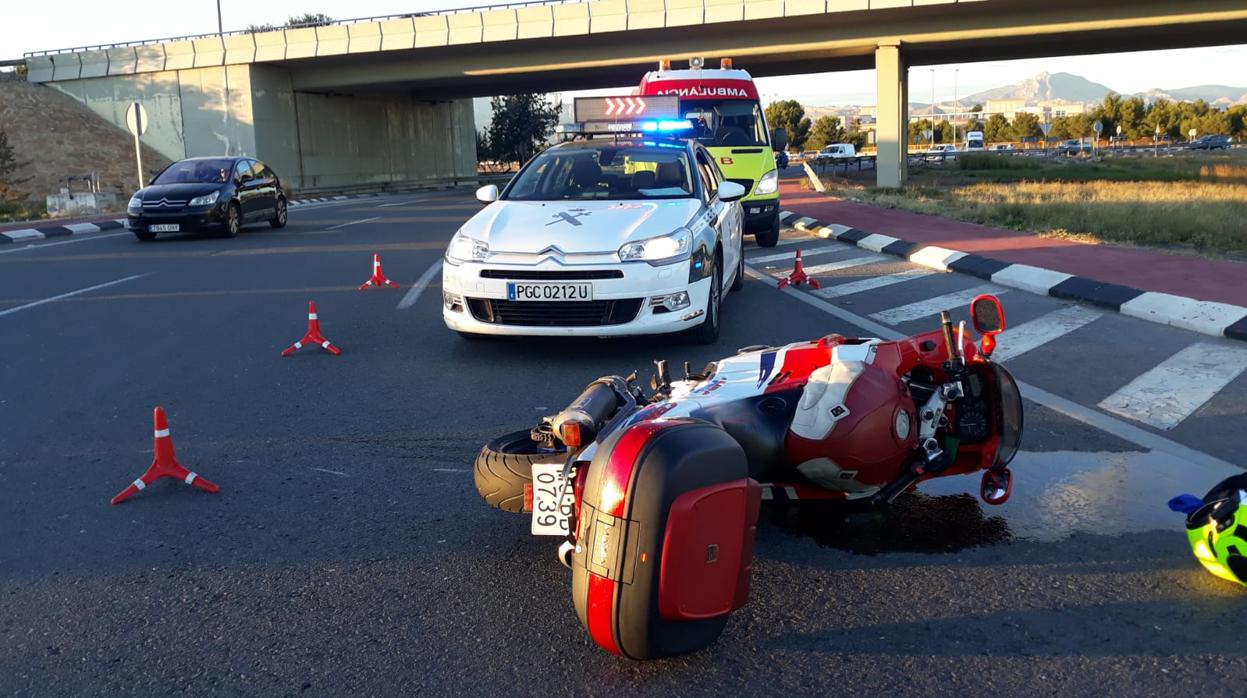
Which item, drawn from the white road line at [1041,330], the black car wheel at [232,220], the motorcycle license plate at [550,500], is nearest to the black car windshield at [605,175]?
the white road line at [1041,330]

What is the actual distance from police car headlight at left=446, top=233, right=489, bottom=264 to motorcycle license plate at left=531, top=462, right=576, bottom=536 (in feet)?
13.6

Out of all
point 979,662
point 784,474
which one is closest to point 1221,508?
point 979,662

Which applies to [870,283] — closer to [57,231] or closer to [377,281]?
[377,281]

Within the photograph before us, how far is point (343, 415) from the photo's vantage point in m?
6.14

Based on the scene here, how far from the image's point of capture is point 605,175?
355 inches

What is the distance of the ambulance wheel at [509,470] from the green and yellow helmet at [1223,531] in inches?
88.7

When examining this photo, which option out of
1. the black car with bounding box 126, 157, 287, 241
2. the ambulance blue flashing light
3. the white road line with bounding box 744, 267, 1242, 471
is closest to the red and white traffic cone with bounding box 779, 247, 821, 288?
the ambulance blue flashing light

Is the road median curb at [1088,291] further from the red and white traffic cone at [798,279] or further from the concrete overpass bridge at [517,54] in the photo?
the concrete overpass bridge at [517,54]

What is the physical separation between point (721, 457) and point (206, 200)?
1731 centimetres

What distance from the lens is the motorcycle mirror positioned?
4082 mm

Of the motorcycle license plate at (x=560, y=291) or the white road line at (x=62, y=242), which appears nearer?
the motorcycle license plate at (x=560, y=291)

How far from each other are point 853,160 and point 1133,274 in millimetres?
51597

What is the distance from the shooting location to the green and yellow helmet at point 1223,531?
3.53 meters

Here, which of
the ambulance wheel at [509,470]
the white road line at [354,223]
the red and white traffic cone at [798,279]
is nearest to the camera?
the ambulance wheel at [509,470]
